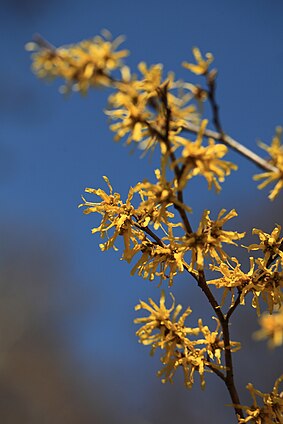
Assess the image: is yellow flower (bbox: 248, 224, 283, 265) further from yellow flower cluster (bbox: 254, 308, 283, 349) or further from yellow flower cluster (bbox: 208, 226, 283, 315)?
yellow flower cluster (bbox: 254, 308, 283, 349)

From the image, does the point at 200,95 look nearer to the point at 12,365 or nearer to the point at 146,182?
the point at 146,182

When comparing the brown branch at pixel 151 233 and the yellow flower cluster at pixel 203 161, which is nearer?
the yellow flower cluster at pixel 203 161

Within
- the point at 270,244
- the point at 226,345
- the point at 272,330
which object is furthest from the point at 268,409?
the point at 272,330

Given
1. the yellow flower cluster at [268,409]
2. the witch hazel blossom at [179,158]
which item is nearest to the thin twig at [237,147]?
the witch hazel blossom at [179,158]

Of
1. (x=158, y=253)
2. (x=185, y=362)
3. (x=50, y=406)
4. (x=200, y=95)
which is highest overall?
(x=200, y=95)

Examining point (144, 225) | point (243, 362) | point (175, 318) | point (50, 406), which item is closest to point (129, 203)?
point (144, 225)

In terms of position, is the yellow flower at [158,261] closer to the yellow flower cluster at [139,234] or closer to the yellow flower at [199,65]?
the yellow flower cluster at [139,234]

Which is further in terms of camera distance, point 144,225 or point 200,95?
point 144,225

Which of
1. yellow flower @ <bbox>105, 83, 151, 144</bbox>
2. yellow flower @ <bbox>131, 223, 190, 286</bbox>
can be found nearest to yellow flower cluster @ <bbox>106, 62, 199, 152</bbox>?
yellow flower @ <bbox>105, 83, 151, 144</bbox>
